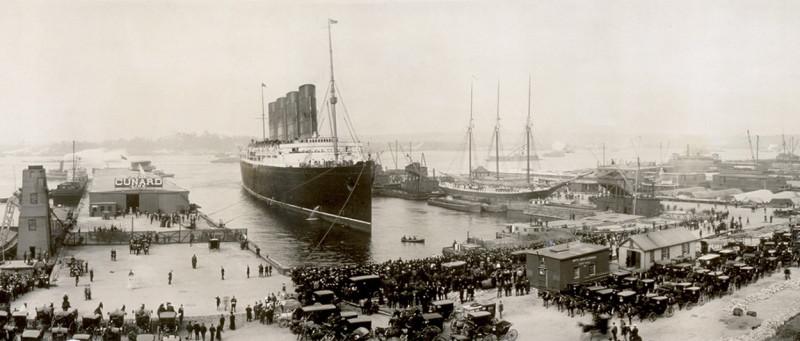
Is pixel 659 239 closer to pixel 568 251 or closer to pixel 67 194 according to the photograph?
pixel 568 251

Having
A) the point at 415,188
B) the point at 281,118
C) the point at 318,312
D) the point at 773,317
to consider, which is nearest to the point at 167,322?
the point at 318,312

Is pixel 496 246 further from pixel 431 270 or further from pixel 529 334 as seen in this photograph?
pixel 529 334

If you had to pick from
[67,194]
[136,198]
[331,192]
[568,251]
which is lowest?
[67,194]

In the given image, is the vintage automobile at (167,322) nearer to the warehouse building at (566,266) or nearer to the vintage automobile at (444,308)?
the vintage automobile at (444,308)

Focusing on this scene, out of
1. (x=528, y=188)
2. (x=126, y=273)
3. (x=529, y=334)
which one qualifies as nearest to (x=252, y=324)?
(x=529, y=334)

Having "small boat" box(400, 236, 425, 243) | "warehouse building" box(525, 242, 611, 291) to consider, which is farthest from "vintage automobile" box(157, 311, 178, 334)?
"small boat" box(400, 236, 425, 243)

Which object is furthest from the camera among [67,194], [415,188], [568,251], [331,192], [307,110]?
[415,188]
